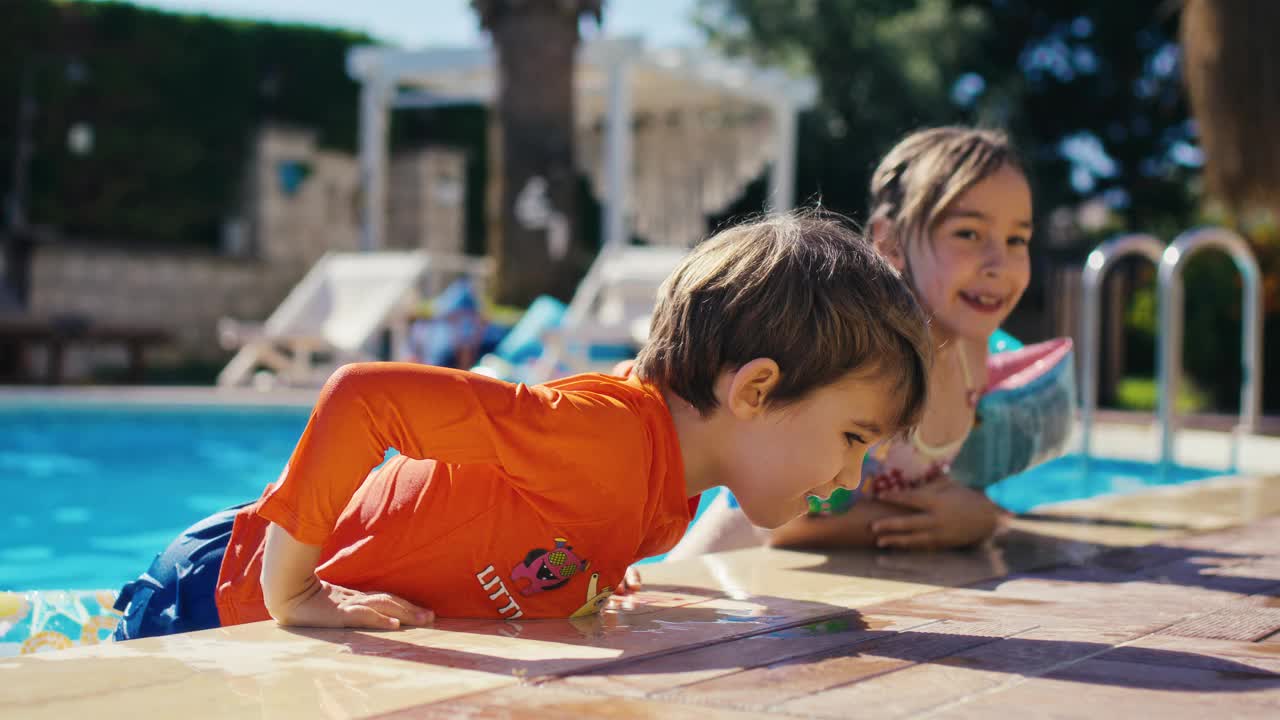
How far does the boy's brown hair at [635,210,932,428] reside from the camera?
1961mm

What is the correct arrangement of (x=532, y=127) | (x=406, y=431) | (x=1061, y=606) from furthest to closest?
(x=532, y=127), (x=1061, y=606), (x=406, y=431)

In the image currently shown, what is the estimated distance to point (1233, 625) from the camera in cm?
→ 213

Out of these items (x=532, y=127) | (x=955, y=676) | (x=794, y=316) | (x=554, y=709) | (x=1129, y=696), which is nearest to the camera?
(x=554, y=709)

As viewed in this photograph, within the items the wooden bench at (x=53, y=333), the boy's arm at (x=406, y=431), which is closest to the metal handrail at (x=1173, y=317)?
the boy's arm at (x=406, y=431)

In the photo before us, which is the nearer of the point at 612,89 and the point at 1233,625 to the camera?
the point at 1233,625

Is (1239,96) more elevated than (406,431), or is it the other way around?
(1239,96)

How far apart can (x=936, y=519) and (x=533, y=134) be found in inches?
401

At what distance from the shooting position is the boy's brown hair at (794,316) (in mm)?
1961

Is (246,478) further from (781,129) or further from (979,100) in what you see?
(979,100)

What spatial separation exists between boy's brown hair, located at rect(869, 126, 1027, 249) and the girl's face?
1.0 inches

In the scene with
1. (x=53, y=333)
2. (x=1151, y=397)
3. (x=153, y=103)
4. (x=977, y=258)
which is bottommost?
(x=1151, y=397)

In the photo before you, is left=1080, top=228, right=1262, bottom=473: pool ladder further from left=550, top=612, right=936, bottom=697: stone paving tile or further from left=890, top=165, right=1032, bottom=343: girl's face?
left=550, top=612, right=936, bottom=697: stone paving tile

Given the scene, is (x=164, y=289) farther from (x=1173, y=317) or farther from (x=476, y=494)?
(x=476, y=494)

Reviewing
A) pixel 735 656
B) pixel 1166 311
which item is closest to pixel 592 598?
pixel 735 656
